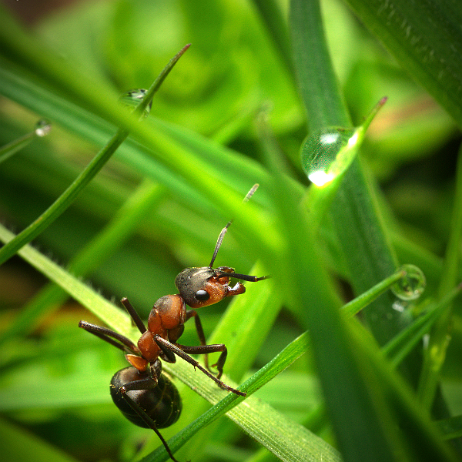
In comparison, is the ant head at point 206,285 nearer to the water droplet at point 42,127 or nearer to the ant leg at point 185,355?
the ant leg at point 185,355

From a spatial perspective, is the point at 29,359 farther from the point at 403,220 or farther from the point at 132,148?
the point at 403,220

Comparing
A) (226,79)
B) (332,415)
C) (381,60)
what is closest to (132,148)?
(332,415)

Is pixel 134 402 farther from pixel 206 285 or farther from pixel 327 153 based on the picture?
pixel 327 153

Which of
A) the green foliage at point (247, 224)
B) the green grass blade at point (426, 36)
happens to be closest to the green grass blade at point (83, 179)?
the green foliage at point (247, 224)

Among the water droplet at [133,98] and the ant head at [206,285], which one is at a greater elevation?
the water droplet at [133,98]

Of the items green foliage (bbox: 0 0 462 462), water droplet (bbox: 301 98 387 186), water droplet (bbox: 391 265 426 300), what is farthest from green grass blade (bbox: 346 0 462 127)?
water droplet (bbox: 391 265 426 300)

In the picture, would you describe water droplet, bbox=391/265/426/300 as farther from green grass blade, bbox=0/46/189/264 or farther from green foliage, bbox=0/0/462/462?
green grass blade, bbox=0/46/189/264

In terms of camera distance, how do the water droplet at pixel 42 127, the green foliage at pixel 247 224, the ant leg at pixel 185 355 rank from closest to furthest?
1. the green foliage at pixel 247 224
2. the ant leg at pixel 185 355
3. the water droplet at pixel 42 127
